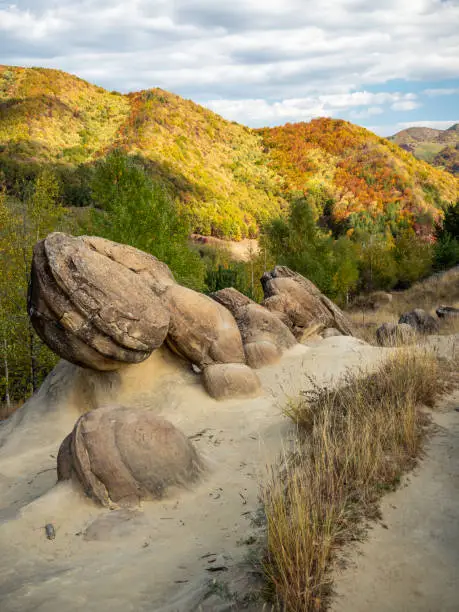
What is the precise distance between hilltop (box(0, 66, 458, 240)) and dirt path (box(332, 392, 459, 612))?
6000 cm

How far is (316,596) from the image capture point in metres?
3.01

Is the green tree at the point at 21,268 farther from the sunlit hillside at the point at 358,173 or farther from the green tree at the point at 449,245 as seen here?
the sunlit hillside at the point at 358,173

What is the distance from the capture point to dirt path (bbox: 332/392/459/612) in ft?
10.1

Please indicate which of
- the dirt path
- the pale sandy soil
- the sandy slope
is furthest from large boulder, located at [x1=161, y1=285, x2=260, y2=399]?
the pale sandy soil

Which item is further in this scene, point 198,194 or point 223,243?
point 198,194

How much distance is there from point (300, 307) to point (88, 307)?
24.0 feet

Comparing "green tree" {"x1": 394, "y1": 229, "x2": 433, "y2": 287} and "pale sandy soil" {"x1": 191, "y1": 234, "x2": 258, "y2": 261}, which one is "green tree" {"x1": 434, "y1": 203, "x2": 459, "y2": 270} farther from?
"pale sandy soil" {"x1": 191, "y1": 234, "x2": 258, "y2": 261}

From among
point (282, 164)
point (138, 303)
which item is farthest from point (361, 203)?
point (138, 303)

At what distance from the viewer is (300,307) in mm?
13359

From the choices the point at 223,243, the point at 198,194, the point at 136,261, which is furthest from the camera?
the point at 198,194

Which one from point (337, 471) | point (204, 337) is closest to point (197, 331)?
point (204, 337)

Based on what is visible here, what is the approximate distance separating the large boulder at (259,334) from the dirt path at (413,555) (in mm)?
5585

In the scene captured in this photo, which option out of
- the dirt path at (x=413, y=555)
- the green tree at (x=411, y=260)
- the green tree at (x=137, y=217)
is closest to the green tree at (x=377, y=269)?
the green tree at (x=411, y=260)

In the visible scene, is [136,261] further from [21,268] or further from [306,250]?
[306,250]
